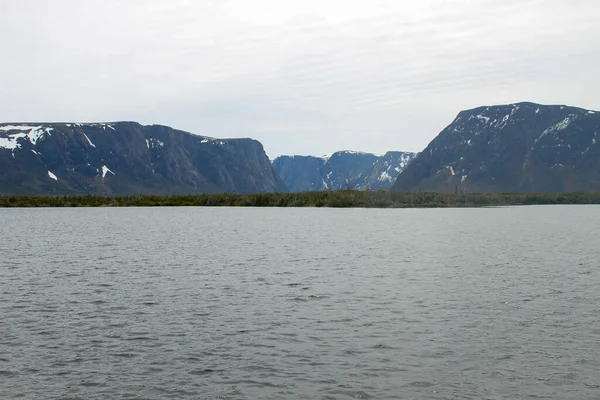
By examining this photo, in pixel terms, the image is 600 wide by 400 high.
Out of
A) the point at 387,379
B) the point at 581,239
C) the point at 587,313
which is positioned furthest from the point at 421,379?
the point at 581,239

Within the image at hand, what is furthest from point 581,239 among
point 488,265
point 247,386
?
point 247,386

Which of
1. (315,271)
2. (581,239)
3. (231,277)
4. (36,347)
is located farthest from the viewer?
(581,239)

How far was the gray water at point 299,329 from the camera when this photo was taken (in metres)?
20.9

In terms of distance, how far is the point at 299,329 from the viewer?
2853cm

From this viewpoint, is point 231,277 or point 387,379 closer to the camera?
point 387,379

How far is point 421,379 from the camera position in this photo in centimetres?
2141

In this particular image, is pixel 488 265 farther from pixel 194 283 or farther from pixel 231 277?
pixel 194 283

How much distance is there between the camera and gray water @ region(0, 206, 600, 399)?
20.9 metres

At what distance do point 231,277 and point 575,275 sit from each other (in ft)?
87.2

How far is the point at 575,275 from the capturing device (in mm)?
46562

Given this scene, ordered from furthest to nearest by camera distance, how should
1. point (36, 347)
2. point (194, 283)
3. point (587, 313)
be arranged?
point (194, 283)
point (587, 313)
point (36, 347)

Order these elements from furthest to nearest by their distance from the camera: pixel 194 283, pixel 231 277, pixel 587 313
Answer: pixel 231 277
pixel 194 283
pixel 587 313

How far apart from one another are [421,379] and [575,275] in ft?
99.7

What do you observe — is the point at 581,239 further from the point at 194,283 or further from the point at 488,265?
the point at 194,283
